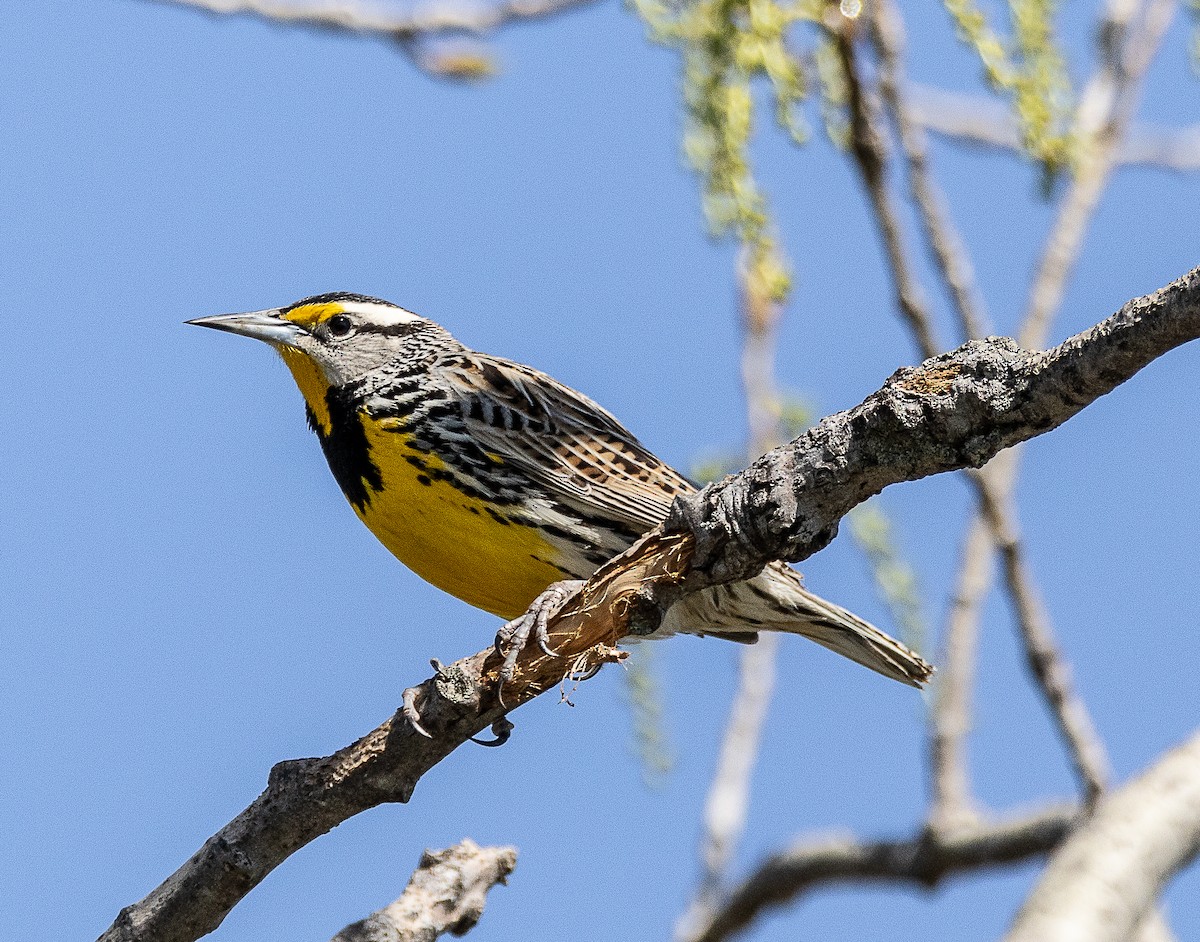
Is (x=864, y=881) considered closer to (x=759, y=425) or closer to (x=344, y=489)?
(x=759, y=425)

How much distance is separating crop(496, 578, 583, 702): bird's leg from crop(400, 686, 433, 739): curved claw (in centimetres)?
20

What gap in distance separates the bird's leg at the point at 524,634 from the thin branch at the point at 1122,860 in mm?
1338

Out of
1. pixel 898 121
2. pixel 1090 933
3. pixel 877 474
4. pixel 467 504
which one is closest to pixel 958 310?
pixel 898 121

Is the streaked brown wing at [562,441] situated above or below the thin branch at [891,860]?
above

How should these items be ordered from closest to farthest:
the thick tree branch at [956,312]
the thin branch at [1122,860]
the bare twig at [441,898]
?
the thin branch at [1122,860], the bare twig at [441,898], the thick tree branch at [956,312]

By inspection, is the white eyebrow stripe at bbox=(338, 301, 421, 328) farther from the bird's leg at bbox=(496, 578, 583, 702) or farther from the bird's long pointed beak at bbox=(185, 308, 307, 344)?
the bird's leg at bbox=(496, 578, 583, 702)

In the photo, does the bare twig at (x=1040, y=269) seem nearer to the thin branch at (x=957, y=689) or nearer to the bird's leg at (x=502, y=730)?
the thin branch at (x=957, y=689)

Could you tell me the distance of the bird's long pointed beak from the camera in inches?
209

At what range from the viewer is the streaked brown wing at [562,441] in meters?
4.88

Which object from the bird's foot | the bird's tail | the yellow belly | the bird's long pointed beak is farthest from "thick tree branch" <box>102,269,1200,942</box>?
the bird's long pointed beak

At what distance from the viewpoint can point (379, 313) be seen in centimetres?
558

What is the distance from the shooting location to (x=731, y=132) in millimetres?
3969

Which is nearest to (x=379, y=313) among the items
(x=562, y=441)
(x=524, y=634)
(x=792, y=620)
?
(x=562, y=441)

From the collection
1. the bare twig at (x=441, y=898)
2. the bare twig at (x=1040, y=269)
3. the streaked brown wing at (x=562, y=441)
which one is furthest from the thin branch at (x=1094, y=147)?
the bare twig at (x=441, y=898)
